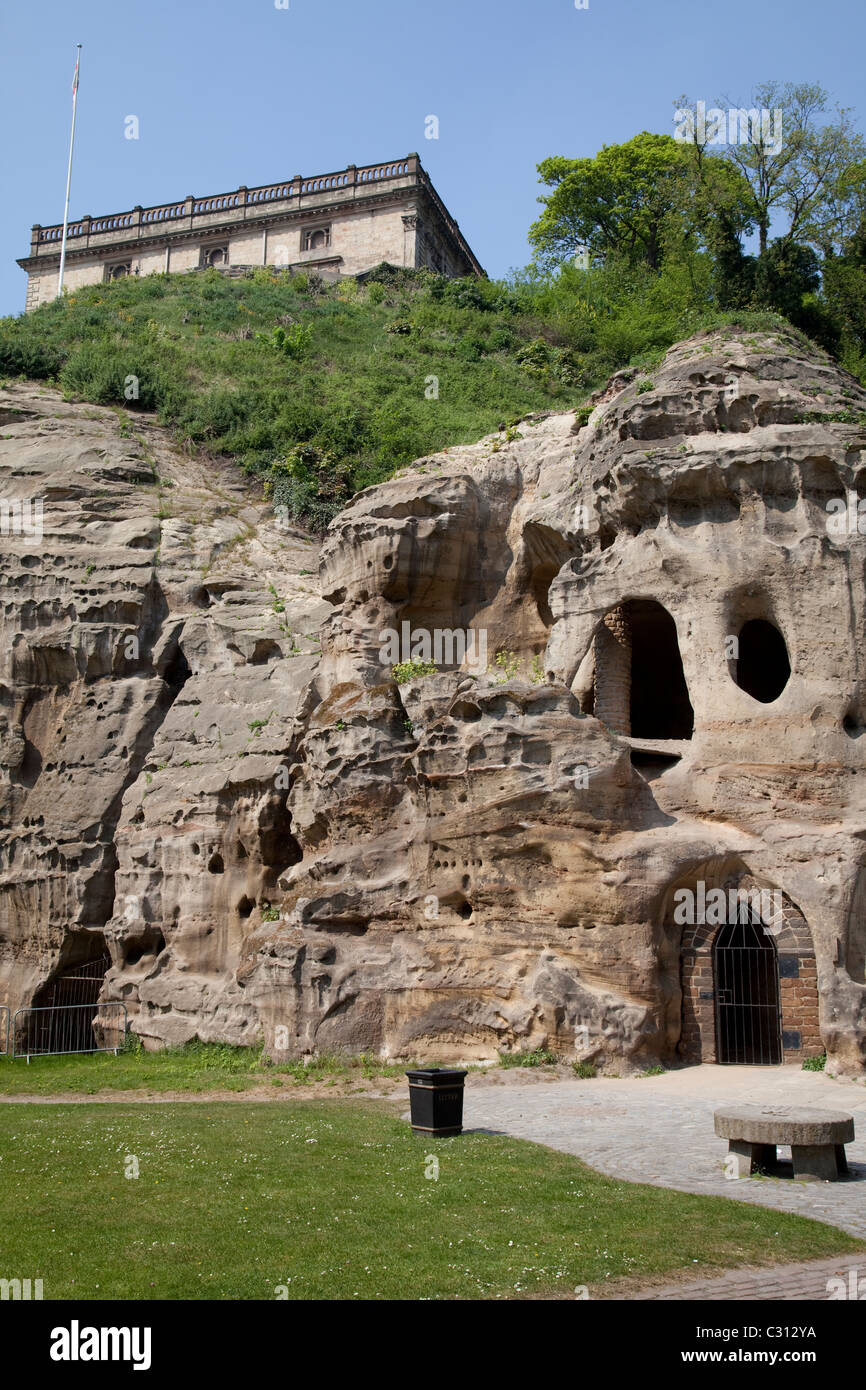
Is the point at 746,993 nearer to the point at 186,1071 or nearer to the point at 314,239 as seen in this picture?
the point at 186,1071

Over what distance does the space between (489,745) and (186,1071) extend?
7.22m

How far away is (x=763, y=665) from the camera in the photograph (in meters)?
23.5

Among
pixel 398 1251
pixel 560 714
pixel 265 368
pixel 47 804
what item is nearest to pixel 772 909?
pixel 560 714

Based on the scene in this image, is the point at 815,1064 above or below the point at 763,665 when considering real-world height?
below

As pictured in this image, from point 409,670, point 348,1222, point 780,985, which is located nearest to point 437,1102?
point 348,1222

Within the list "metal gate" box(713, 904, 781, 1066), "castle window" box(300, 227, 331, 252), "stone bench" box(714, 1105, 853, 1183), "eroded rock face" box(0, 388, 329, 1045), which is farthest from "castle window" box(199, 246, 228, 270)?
"stone bench" box(714, 1105, 853, 1183)

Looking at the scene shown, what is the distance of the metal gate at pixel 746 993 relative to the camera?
709 inches

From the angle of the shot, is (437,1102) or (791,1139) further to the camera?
(437,1102)

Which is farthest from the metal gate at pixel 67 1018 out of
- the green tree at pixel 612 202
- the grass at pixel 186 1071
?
the green tree at pixel 612 202

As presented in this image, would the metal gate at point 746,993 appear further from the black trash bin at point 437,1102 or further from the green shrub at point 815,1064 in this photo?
the black trash bin at point 437,1102

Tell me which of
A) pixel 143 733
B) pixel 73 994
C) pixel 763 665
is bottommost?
pixel 73 994

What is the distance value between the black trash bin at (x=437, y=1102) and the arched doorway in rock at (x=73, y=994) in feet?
46.3

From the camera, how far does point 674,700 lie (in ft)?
82.6

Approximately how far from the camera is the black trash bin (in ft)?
40.7
